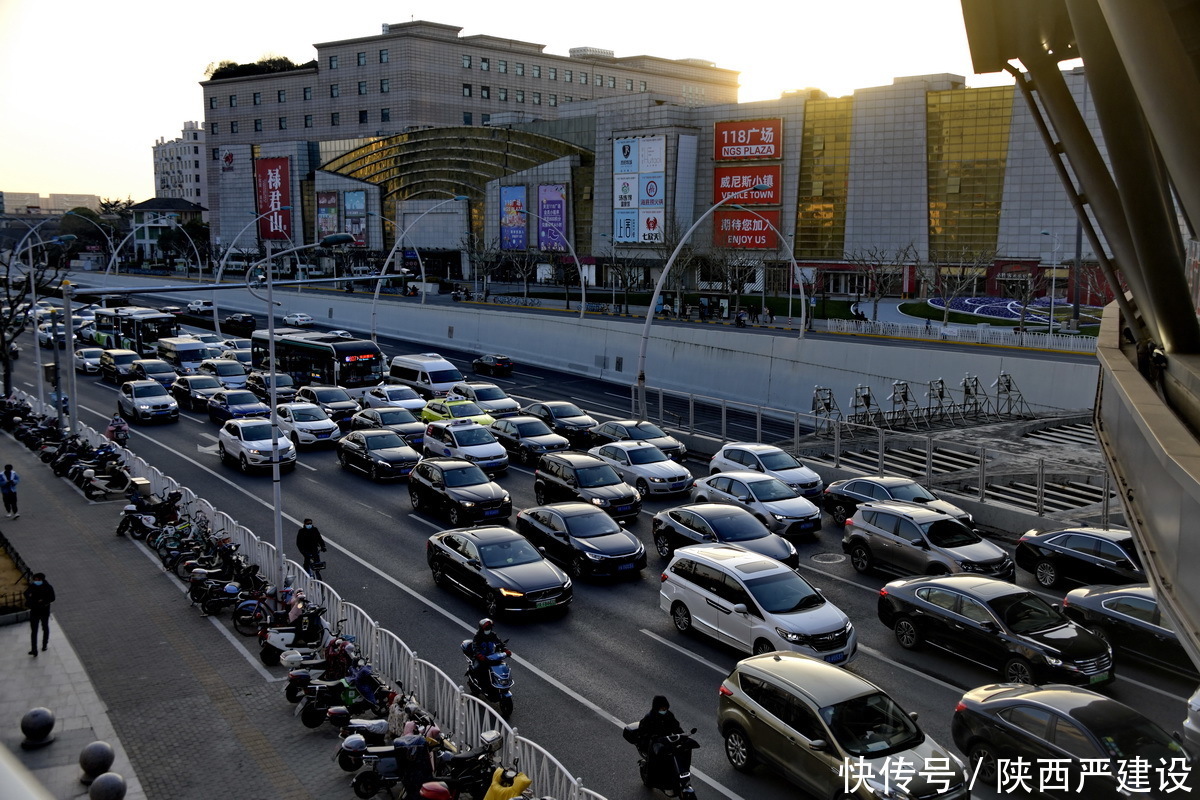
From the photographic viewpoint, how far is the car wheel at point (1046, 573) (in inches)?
789

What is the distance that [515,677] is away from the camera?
52.1 ft

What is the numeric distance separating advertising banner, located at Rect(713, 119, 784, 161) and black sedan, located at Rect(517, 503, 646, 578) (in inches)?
2928

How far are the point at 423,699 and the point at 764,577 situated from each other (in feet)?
19.8

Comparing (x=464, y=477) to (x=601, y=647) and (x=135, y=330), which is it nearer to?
(x=601, y=647)

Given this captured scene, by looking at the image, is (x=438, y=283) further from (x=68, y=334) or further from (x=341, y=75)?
(x=68, y=334)

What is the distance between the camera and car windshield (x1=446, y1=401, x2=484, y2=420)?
34844 millimetres

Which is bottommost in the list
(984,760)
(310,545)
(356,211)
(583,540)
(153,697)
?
(984,760)

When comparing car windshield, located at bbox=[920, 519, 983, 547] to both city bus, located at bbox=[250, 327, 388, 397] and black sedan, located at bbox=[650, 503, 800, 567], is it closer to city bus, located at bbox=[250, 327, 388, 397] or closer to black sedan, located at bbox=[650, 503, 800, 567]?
black sedan, located at bbox=[650, 503, 800, 567]

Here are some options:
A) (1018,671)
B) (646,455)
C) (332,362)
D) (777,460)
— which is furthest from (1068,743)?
(332,362)

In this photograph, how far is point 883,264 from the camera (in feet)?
269

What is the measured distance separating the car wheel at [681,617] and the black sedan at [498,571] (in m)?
2.01

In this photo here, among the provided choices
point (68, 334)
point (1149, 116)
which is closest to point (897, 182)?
point (68, 334)

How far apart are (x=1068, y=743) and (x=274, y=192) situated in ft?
480

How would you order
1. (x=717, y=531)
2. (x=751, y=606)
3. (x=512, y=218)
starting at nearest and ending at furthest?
(x=751, y=606)
(x=717, y=531)
(x=512, y=218)
